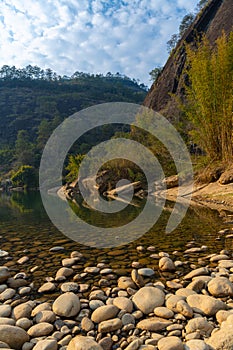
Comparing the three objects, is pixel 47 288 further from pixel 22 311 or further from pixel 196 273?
pixel 196 273

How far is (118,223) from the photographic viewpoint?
8.03m

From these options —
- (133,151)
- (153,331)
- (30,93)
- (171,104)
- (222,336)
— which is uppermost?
(30,93)

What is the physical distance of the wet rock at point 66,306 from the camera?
103 inches

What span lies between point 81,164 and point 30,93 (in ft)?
195

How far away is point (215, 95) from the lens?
1086 cm

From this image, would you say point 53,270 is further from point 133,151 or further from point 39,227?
point 133,151

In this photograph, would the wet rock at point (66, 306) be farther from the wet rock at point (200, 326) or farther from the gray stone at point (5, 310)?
the wet rock at point (200, 326)

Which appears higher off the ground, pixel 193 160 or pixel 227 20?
pixel 227 20

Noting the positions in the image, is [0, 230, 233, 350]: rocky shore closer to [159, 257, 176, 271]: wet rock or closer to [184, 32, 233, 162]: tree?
[159, 257, 176, 271]: wet rock

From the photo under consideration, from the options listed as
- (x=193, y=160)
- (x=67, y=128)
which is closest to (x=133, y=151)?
(x=193, y=160)

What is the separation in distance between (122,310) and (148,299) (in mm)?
319

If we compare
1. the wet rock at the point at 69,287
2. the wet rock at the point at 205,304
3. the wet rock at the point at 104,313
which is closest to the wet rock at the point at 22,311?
the wet rock at the point at 69,287

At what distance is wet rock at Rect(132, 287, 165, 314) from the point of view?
2654 millimetres

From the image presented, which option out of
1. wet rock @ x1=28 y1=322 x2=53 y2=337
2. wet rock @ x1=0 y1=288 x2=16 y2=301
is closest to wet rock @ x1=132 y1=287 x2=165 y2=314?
wet rock @ x1=28 y1=322 x2=53 y2=337
